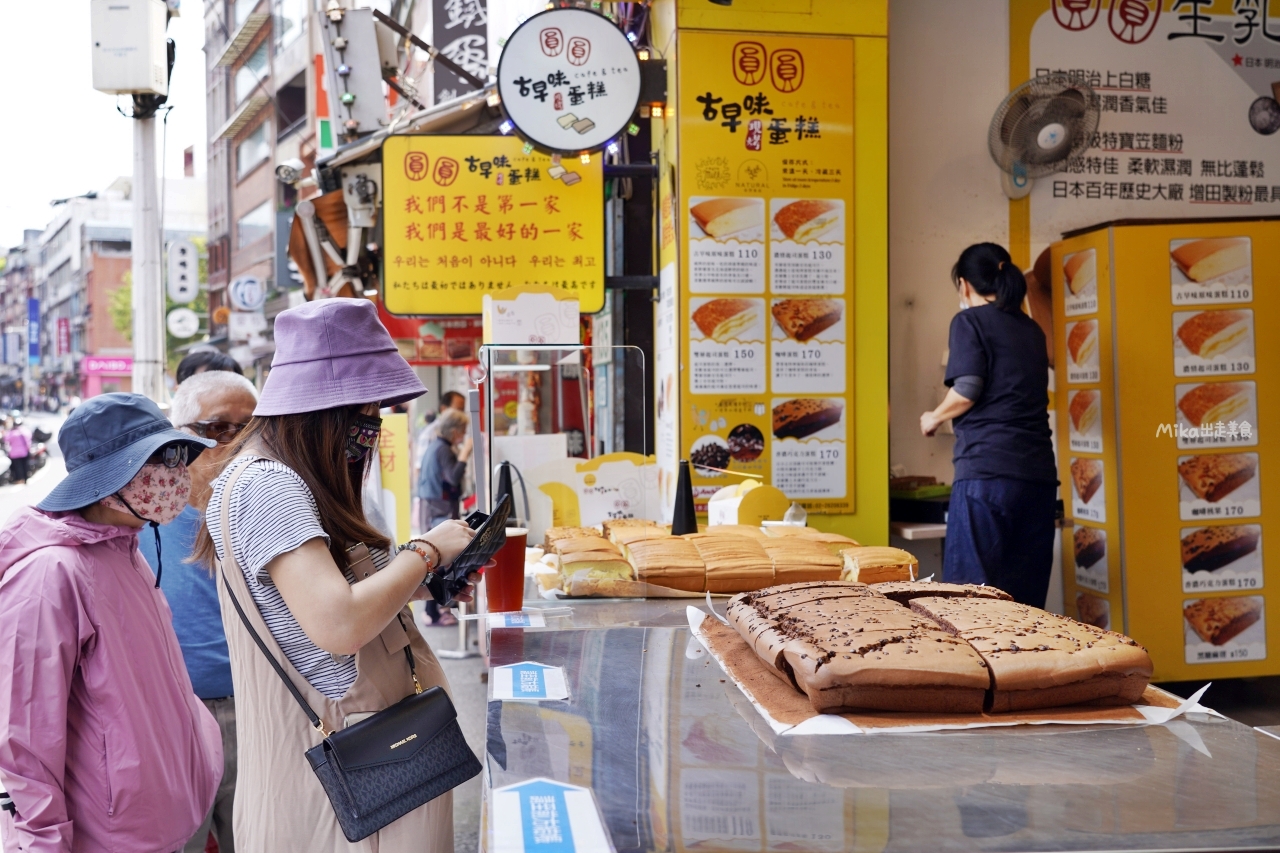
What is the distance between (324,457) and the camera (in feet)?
6.13

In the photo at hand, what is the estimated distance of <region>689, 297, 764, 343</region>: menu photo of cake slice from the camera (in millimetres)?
5152

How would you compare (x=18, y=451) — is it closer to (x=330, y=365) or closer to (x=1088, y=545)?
(x=1088, y=545)

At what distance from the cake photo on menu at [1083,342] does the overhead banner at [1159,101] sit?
568 millimetres

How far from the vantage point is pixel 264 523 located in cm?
172

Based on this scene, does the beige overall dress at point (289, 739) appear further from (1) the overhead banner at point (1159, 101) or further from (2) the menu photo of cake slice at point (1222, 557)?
(1) the overhead banner at point (1159, 101)

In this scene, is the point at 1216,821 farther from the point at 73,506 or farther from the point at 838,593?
the point at 73,506

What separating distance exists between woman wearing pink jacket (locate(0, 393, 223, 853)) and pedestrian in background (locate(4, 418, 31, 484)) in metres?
23.3

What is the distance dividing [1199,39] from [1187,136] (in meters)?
0.55

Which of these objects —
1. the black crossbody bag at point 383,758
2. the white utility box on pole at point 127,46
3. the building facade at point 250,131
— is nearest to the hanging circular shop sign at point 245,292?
the building facade at point 250,131

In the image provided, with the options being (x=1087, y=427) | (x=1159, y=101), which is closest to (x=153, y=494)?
(x=1087, y=427)

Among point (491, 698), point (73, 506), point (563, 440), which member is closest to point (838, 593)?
point (491, 698)

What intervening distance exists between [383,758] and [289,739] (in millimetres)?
175

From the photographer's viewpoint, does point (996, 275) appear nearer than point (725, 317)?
Yes

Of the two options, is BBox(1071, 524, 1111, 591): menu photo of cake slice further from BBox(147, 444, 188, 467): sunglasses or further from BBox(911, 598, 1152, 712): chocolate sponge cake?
BBox(147, 444, 188, 467): sunglasses
